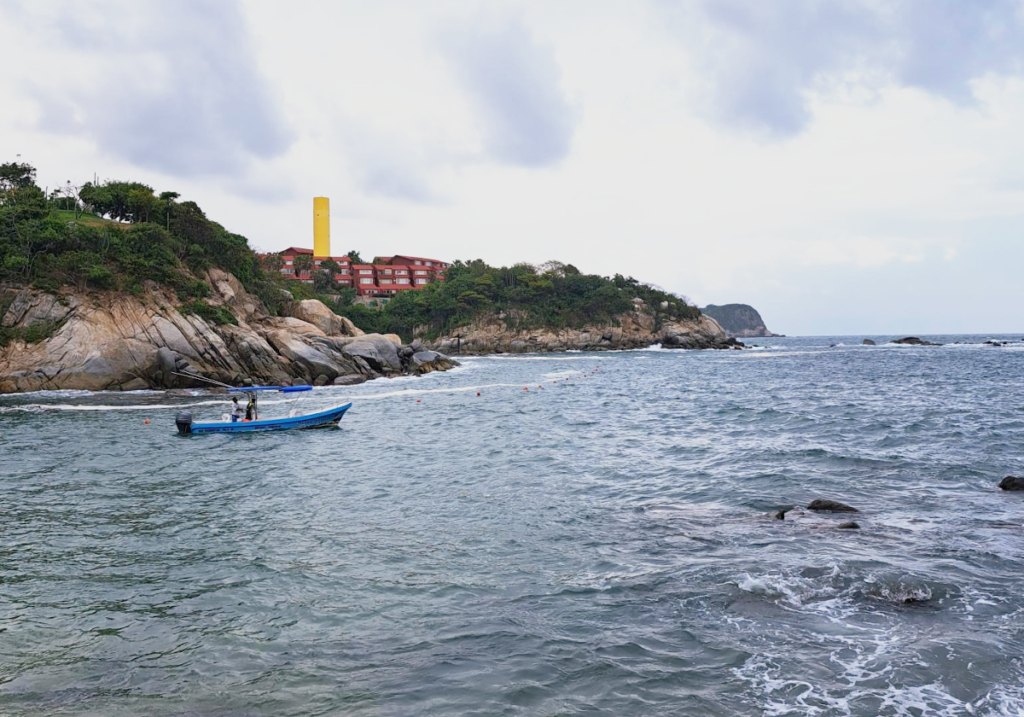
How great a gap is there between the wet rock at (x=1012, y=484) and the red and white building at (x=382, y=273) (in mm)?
112867

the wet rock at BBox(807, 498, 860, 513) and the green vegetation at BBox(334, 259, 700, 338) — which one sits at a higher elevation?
the green vegetation at BBox(334, 259, 700, 338)

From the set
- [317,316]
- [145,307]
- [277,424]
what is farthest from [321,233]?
[277,424]

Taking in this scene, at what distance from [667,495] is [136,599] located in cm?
1147

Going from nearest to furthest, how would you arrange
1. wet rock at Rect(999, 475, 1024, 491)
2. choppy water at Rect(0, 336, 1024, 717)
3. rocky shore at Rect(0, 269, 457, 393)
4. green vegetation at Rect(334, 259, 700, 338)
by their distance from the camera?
choppy water at Rect(0, 336, 1024, 717) → wet rock at Rect(999, 475, 1024, 491) → rocky shore at Rect(0, 269, 457, 393) → green vegetation at Rect(334, 259, 700, 338)

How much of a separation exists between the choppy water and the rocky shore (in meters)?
24.0

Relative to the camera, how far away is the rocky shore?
43.9m

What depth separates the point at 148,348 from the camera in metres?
46.4

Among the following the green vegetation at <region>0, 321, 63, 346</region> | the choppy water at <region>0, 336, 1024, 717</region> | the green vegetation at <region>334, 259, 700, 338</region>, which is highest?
the green vegetation at <region>334, 259, 700, 338</region>

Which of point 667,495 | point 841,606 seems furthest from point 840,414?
point 841,606

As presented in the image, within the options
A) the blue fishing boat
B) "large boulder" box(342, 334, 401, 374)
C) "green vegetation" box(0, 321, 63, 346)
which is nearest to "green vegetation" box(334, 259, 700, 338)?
"large boulder" box(342, 334, 401, 374)

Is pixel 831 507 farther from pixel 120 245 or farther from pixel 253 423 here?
pixel 120 245

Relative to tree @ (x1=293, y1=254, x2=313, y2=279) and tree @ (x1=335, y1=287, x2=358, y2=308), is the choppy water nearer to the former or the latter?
tree @ (x1=335, y1=287, x2=358, y2=308)

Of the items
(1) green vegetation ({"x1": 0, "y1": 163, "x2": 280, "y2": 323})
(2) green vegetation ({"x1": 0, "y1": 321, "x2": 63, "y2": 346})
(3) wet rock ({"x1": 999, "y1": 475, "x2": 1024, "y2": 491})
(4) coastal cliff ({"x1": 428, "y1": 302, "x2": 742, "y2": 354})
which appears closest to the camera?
(3) wet rock ({"x1": 999, "y1": 475, "x2": 1024, "y2": 491})

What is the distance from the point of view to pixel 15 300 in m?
47.0
